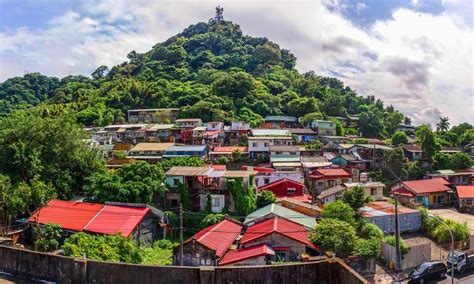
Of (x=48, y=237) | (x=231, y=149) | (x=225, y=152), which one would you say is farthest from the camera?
(x=231, y=149)

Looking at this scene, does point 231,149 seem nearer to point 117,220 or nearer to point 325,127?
point 325,127

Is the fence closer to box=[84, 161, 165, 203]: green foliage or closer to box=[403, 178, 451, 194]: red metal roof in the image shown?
box=[84, 161, 165, 203]: green foliage

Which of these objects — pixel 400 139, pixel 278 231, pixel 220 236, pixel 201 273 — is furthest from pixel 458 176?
pixel 201 273

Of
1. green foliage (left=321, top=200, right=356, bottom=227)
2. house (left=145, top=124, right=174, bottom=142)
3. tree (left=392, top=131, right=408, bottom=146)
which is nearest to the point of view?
green foliage (left=321, top=200, right=356, bottom=227)

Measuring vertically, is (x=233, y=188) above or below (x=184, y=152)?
below

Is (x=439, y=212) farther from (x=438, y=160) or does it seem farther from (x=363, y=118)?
(x=363, y=118)

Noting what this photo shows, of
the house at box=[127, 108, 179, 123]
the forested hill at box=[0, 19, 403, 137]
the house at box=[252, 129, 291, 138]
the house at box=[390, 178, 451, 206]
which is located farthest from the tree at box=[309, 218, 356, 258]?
the house at box=[127, 108, 179, 123]

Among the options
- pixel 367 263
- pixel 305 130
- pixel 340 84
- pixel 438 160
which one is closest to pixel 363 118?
pixel 305 130
